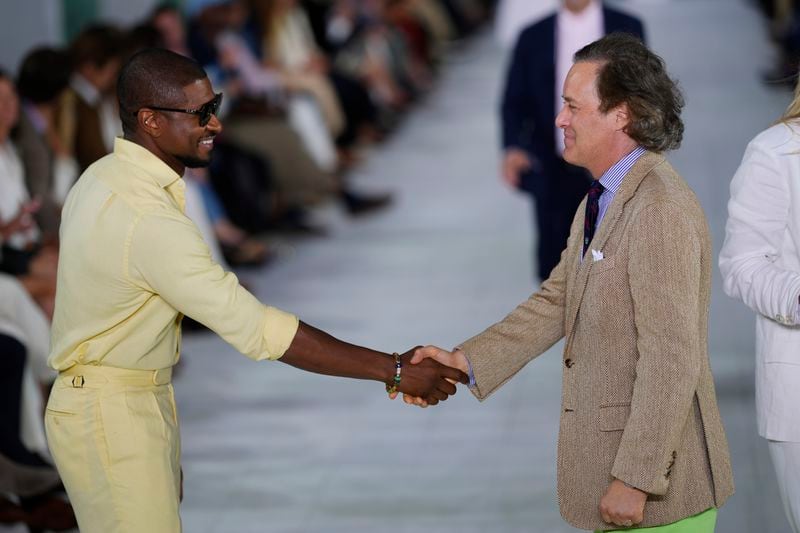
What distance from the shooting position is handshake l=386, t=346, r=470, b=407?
330cm

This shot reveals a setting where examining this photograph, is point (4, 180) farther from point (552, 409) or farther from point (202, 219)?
point (552, 409)

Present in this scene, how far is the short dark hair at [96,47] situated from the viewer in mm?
7352

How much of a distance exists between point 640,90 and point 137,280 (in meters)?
1.05

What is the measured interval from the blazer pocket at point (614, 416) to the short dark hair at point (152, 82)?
1047 mm

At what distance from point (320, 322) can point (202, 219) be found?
87 cm

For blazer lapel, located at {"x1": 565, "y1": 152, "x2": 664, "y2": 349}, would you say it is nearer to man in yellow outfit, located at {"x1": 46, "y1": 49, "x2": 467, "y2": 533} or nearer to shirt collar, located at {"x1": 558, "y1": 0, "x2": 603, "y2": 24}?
man in yellow outfit, located at {"x1": 46, "y1": 49, "x2": 467, "y2": 533}

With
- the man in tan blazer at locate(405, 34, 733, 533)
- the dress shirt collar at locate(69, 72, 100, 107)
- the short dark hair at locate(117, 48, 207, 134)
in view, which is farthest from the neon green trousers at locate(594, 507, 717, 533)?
the dress shirt collar at locate(69, 72, 100, 107)

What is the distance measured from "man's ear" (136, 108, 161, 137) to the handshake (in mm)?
756

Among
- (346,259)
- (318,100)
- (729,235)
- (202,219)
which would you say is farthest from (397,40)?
(729,235)

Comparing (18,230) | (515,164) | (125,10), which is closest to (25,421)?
(18,230)

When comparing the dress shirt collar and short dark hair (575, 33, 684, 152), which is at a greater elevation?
short dark hair (575, 33, 684, 152)

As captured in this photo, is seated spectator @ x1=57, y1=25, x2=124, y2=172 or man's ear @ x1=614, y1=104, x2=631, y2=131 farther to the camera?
seated spectator @ x1=57, y1=25, x2=124, y2=172

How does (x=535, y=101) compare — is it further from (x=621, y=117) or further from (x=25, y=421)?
(x=621, y=117)

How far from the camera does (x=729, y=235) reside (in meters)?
3.07
